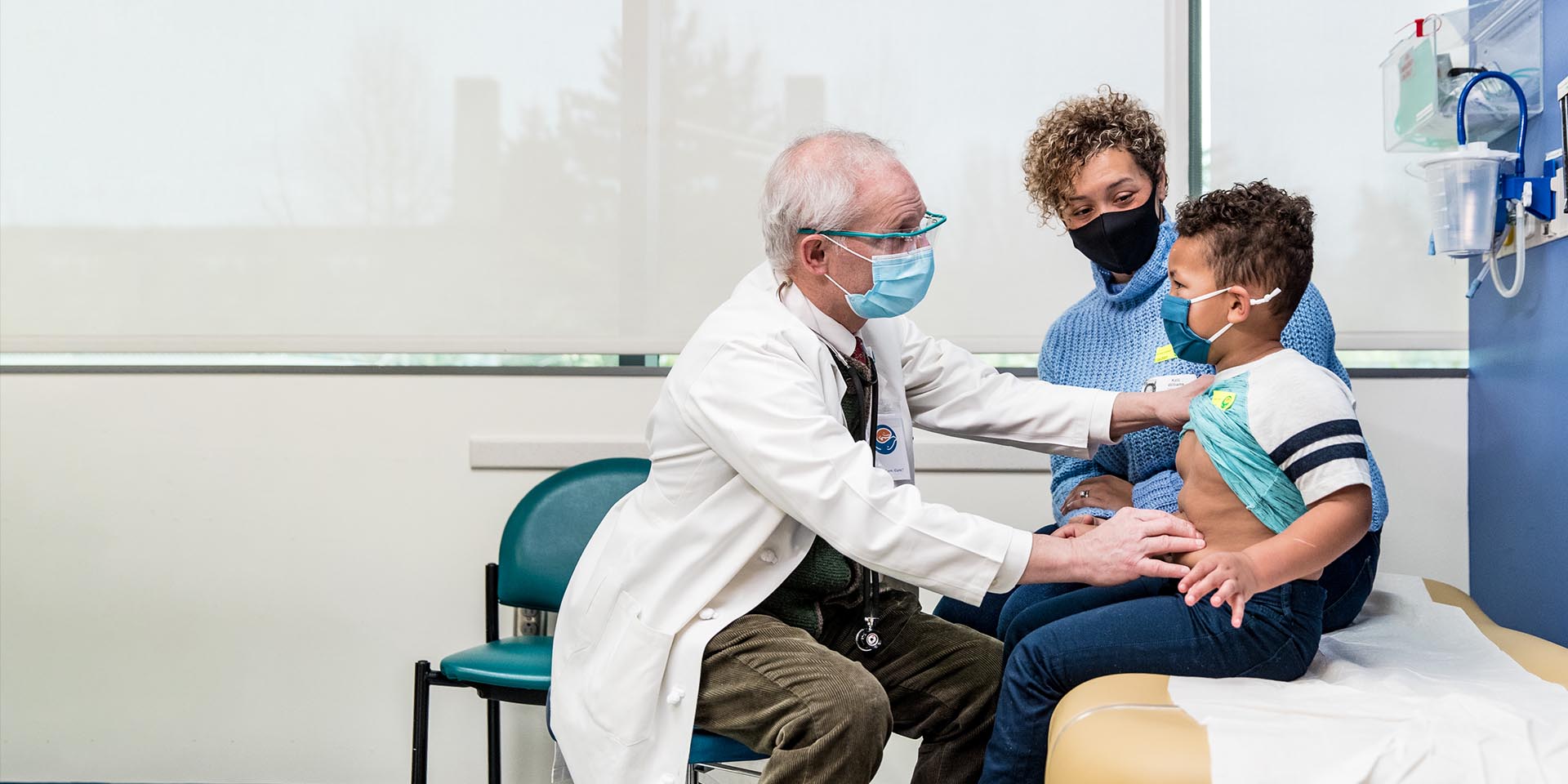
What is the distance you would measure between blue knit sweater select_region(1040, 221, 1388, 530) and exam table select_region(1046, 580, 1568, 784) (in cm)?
43

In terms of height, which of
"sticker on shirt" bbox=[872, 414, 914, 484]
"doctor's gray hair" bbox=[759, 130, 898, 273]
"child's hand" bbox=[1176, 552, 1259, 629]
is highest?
"doctor's gray hair" bbox=[759, 130, 898, 273]

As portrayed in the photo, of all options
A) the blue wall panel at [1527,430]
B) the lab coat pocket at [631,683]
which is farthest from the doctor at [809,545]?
the blue wall panel at [1527,430]

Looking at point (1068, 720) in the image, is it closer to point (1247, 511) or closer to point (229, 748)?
point (1247, 511)

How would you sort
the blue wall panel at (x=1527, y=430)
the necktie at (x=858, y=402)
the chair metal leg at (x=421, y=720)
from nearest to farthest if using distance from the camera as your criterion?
the necktie at (x=858, y=402) < the blue wall panel at (x=1527, y=430) < the chair metal leg at (x=421, y=720)

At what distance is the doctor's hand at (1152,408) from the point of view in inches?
68.2

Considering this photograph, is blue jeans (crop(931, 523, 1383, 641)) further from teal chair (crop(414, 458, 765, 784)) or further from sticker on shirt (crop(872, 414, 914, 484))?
teal chair (crop(414, 458, 765, 784))

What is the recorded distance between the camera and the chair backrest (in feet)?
7.86

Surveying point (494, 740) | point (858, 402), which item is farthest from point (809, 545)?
point (494, 740)

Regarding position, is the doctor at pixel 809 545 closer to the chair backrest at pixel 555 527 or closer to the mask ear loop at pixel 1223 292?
the mask ear loop at pixel 1223 292

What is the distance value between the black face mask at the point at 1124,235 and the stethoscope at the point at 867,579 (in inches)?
18.4

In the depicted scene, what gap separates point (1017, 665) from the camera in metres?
1.52

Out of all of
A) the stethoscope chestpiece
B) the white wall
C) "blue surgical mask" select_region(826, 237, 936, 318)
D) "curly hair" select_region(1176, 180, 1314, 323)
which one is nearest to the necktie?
"blue surgical mask" select_region(826, 237, 936, 318)

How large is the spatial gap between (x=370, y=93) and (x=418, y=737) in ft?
4.78

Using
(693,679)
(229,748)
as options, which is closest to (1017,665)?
(693,679)
